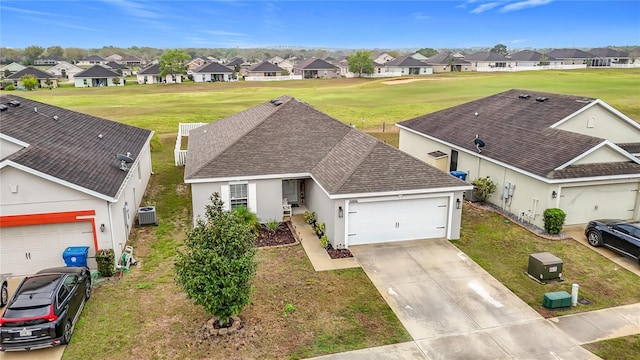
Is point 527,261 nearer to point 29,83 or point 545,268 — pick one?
point 545,268

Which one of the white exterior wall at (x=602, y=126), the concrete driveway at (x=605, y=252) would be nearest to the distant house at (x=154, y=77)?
the white exterior wall at (x=602, y=126)

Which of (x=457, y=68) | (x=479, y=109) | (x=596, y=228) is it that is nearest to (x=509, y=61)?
(x=457, y=68)

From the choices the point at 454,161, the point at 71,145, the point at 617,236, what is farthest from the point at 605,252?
the point at 71,145

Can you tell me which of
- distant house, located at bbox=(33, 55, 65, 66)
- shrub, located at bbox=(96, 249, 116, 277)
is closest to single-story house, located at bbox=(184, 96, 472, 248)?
shrub, located at bbox=(96, 249, 116, 277)

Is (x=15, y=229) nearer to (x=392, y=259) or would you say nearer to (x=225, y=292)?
(x=225, y=292)

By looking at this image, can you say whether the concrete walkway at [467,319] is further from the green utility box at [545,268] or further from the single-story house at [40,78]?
the single-story house at [40,78]

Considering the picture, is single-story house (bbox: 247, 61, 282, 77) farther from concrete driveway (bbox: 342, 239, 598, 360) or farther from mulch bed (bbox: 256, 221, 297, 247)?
concrete driveway (bbox: 342, 239, 598, 360)
